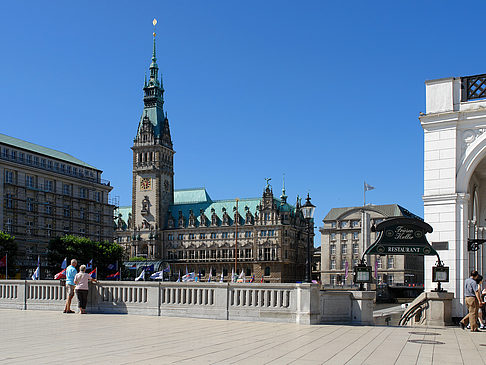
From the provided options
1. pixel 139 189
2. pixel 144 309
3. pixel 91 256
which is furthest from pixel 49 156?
pixel 144 309

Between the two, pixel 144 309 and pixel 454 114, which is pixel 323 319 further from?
pixel 454 114

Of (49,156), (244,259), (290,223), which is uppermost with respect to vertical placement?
(49,156)

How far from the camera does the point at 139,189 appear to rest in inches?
5881

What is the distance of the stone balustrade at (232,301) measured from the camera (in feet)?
53.5

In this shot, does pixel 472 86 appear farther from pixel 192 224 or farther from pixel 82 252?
pixel 192 224

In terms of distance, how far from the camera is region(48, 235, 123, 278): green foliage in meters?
87.1

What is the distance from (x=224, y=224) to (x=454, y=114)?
429ft

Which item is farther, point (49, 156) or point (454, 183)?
point (49, 156)

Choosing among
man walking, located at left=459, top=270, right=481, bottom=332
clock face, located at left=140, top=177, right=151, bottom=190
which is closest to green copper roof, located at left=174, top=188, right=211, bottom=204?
clock face, located at left=140, top=177, right=151, bottom=190

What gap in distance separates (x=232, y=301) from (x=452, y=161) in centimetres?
822

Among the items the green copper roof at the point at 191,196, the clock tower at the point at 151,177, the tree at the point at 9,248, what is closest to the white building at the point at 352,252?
the green copper roof at the point at 191,196

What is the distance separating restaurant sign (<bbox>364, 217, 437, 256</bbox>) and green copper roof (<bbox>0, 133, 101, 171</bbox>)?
87.9 metres

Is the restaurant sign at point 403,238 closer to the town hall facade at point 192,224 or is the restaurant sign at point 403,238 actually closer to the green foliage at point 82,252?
the green foliage at point 82,252

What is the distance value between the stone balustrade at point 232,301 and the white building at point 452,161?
3.39 m
